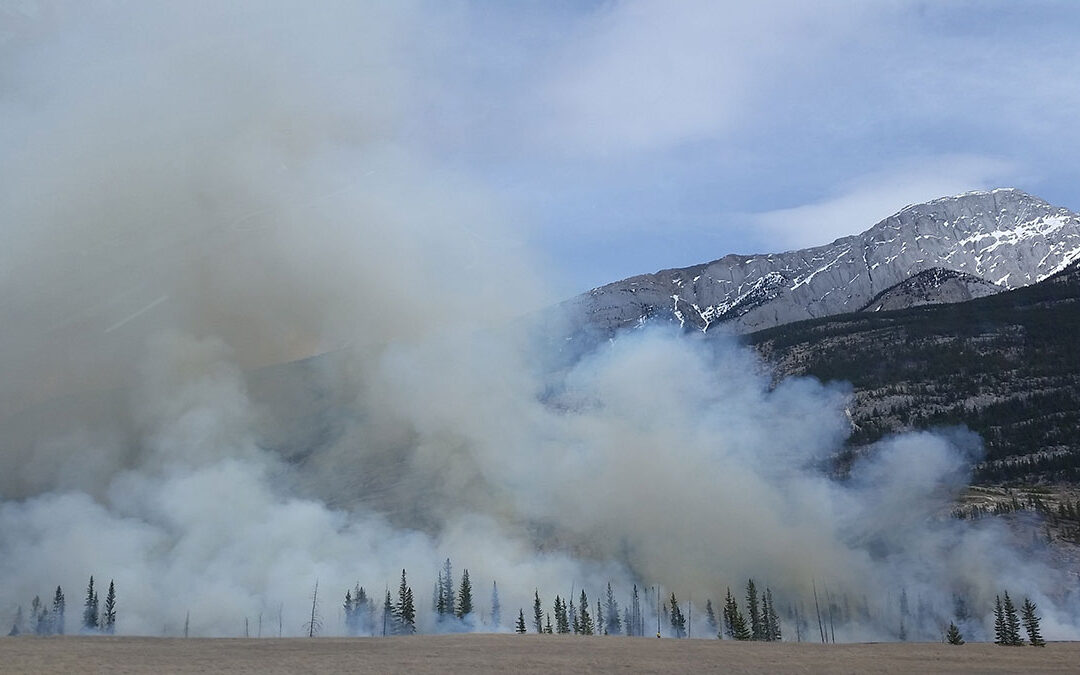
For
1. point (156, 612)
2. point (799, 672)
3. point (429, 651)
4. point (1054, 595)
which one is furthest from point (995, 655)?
point (156, 612)

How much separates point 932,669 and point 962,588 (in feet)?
383

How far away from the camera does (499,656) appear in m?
93.5

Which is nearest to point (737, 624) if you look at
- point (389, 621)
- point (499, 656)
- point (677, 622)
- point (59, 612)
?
point (677, 622)

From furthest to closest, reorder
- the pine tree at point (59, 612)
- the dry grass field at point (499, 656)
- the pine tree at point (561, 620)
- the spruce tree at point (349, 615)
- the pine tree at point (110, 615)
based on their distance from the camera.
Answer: the pine tree at point (59, 612), the pine tree at point (110, 615), the spruce tree at point (349, 615), the pine tree at point (561, 620), the dry grass field at point (499, 656)

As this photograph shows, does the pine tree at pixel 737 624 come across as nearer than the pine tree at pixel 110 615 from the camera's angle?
Yes

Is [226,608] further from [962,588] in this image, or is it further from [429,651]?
[962,588]

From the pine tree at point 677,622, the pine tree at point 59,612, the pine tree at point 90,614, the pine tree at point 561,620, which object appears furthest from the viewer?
the pine tree at point 59,612

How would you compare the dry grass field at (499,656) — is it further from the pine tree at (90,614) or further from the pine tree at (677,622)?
the pine tree at (90,614)

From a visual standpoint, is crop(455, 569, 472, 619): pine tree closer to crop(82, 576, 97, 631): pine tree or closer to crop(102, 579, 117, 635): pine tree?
crop(102, 579, 117, 635): pine tree

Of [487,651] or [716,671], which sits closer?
[716,671]

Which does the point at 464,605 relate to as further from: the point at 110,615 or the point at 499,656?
the point at 499,656

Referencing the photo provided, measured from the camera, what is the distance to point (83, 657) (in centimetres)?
8338

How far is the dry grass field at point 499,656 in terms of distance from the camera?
82188 millimetres

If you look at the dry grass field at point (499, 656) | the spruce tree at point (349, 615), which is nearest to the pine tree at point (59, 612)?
the spruce tree at point (349, 615)
